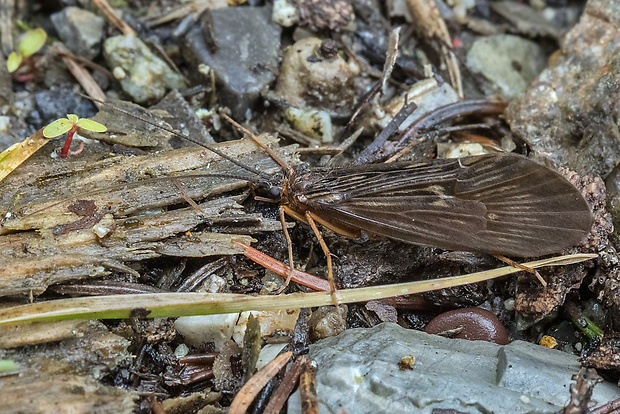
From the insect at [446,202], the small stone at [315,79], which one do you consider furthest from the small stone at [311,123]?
the insect at [446,202]

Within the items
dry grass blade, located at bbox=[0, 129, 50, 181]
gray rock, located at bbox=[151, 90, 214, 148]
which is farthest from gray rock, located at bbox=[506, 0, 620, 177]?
dry grass blade, located at bbox=[0, 129, 50, 181]

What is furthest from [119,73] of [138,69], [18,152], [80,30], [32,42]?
[18,152]

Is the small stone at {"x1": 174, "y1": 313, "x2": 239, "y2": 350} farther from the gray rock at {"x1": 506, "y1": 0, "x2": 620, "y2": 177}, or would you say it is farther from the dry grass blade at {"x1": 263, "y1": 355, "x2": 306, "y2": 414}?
the gray rock at {"x1": 506, "y1": 0, "x2": 620, "y2": 177}

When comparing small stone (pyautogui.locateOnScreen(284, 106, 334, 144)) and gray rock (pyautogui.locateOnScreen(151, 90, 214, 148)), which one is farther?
small stone (pyautogui.locateOnScreen(284, 106, 334, 144))

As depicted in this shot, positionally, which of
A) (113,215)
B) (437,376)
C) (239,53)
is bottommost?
(113,215)

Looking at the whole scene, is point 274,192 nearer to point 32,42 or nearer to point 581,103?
point 581,103

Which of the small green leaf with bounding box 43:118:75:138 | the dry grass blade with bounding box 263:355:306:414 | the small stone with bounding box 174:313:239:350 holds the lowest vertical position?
the small stone with bounding box 174:313:239:350

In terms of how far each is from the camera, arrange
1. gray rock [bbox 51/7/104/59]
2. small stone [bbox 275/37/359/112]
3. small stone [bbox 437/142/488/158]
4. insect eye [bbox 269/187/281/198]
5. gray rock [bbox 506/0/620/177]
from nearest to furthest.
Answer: insect eye [bbox 269/187/281/198]
gray rock [bbox 506/0/620/177]
small stone [bbox 437/142/488/158]
small stone [bbox 275/37/359/112]
gray rock [bbox 51/7/104/59]
